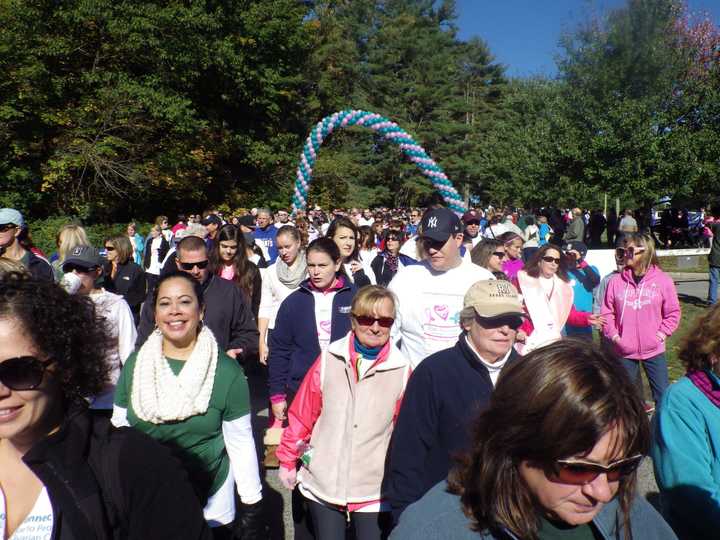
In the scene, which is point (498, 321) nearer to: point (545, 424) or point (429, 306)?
point (429, 306)

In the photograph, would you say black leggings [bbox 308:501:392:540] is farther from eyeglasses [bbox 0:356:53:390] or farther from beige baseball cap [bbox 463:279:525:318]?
eyeglasses [bbox 0:356:53:390]

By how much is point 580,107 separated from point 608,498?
985 inches

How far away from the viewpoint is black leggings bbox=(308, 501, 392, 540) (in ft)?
10.3

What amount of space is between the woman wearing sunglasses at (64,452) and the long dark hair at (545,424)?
836 millimetres

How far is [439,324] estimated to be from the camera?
4137mm

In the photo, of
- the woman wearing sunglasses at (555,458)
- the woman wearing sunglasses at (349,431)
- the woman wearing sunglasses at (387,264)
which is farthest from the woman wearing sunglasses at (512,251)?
the woman wearing sunglasses at (555,458)

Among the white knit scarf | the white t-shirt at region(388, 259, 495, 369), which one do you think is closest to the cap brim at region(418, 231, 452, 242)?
the white t-shirt at region(388, 259, 495, 369)

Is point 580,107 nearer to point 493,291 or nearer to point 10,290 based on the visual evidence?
point 493,291

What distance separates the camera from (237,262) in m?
6.43

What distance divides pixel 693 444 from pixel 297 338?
288 cm

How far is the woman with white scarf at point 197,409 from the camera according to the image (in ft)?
9.53

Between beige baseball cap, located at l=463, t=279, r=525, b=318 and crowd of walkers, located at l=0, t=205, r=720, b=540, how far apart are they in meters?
0.02

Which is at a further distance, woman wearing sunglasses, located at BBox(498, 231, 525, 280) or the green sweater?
woman wearing sunglasses, located at BBox(498, 231, 525, 280)

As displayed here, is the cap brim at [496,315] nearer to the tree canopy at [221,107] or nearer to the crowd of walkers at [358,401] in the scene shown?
the crowd of walkers at [358,401]
